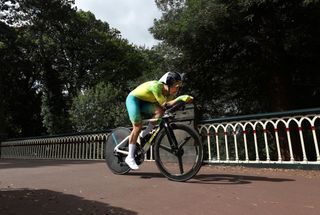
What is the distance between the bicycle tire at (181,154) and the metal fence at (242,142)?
2.79 metres

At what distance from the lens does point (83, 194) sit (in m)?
4.42

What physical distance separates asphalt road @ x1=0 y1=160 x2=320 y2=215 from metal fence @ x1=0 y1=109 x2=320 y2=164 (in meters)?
1.55

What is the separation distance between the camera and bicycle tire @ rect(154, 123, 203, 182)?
17.0ft

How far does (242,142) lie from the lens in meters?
13.5

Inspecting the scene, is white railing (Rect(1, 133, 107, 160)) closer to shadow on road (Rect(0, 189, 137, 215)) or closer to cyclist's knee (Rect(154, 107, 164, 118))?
cyclist's knee (Rect(154, 107, 164, 118))

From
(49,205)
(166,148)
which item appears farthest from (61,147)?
(49,205)

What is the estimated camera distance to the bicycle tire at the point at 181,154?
17.0 feet

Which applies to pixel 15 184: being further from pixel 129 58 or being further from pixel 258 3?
pixel 129 58

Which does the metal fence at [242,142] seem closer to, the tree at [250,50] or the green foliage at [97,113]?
the tree at [250,50]

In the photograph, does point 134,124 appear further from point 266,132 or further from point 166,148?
point 266,132

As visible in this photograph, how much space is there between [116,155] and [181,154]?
1.53 m

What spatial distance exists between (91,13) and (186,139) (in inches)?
1484

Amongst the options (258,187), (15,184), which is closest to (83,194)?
(15,184)

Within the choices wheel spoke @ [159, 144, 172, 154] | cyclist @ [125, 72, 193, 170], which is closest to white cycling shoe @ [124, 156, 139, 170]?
cyclist @ [125, 72, 193, 170]
